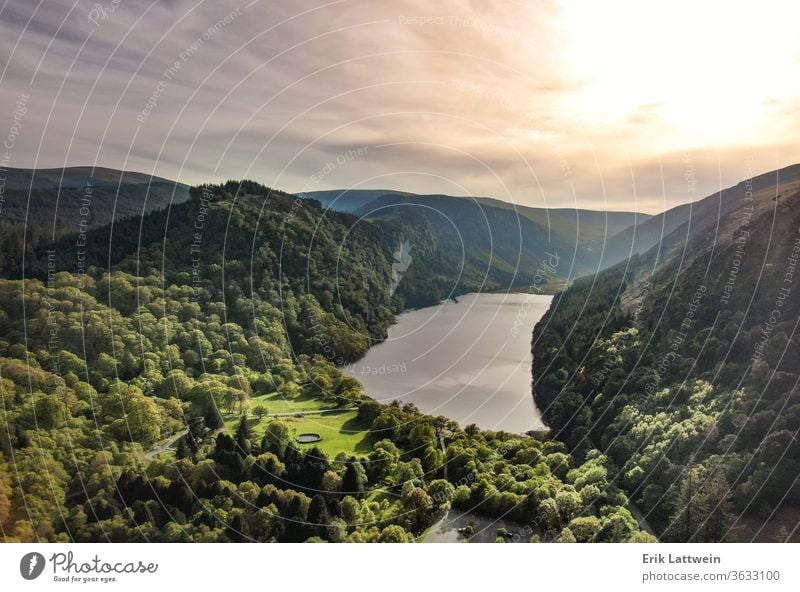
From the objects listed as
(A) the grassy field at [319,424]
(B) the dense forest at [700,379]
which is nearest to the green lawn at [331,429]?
(A) the grassy field at [319,424]

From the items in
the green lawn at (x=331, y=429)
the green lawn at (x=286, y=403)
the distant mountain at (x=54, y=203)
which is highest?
the distant mountain at (x=54, y=203)

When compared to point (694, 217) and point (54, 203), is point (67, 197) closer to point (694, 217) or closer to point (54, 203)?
point (54, 203)

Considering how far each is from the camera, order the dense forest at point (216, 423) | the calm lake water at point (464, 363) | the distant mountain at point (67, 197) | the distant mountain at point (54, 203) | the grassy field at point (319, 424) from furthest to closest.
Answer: the calm lake water at point (464, 363) < the distant mountain at point (67, 197) < the distant mountain at point (54, 203) < the grassy field at point (319, 424) < the dense forest at point (216, 423)

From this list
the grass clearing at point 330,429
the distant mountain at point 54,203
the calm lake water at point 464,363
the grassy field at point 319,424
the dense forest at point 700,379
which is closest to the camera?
the dense forest at point 700,379

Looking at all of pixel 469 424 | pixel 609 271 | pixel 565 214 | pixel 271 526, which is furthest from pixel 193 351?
pixel 609 271

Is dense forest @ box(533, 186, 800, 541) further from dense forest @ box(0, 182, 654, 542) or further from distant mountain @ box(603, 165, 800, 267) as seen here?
dense forest @ box(0, 182, 654, 542)

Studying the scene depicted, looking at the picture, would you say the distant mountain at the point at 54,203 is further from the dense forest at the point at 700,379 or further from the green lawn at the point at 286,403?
the dense forest at the point at 700,379

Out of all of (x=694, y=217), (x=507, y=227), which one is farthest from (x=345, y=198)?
(x=694, y=217)
